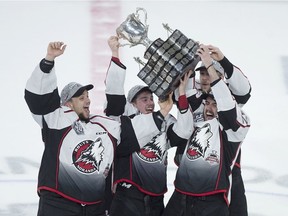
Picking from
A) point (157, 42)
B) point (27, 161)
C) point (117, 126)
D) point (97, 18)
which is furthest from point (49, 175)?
point (97, 18)

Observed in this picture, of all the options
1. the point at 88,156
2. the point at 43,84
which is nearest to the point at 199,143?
the point at 88,156

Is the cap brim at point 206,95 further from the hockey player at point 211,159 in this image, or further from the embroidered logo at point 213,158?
the embroidered logo at point 213,158

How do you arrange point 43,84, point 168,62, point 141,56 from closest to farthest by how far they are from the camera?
point 43,84, point 168,62, point 141,56

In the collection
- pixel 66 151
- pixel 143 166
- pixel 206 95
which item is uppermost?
pixel 206 95

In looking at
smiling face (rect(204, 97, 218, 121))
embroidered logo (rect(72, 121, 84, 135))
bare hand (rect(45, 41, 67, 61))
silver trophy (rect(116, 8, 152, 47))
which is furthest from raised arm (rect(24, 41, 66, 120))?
smiling face (rect(204, 97, 218, 121))

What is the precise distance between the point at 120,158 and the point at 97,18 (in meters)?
2.72

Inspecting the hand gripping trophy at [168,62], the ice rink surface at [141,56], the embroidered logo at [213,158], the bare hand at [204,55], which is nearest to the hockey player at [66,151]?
the hand gripping trophy at [168,62]

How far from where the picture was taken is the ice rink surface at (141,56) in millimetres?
5254

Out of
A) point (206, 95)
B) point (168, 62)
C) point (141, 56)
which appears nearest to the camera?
point (168, 62)

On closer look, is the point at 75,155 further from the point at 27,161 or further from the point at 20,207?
the point at 27,161

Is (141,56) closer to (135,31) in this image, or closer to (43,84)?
(135,31)

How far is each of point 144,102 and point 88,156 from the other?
0.54m

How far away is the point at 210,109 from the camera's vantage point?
4367 mm

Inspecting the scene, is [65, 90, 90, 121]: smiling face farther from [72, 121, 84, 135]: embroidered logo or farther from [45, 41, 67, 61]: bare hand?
[45, 41, 67, 61]: bare hand
